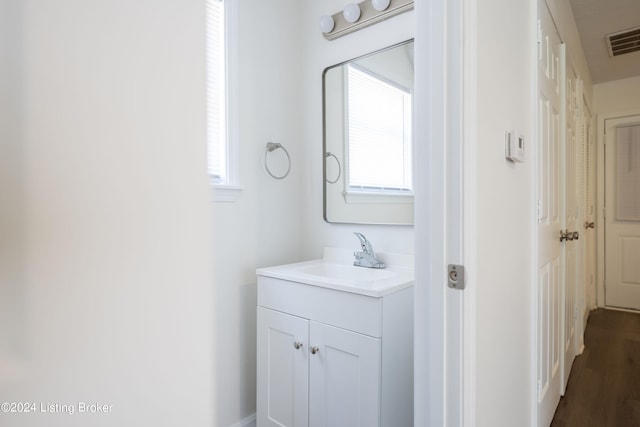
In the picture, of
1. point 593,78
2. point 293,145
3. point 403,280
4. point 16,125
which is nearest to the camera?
point 16,125

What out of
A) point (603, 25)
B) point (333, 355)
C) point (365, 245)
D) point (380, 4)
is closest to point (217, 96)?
point (380, 4)

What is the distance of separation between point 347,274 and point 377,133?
0.78 metres

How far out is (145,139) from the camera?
33 cm

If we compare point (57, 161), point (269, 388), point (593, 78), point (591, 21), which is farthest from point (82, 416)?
point (593, 78)

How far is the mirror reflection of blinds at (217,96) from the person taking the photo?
1879 mm

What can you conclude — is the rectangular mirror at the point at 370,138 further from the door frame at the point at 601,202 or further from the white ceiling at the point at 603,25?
the door frame at the point at 601,202

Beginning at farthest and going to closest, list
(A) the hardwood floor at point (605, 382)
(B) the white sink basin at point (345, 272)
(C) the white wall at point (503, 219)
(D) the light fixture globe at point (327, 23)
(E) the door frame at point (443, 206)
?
(D) the light fixture globe at point (327, 23) → (A) the hardwood floor at point (605, 382) → (B) the white sink basin at point (345, 272) → (C) the white wall at point (503, 219) → (E) the door frame at point (443, 206)

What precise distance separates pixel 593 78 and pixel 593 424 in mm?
3360

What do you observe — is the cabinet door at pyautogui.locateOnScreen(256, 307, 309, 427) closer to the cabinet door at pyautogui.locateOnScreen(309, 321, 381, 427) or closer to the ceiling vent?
the cabinet door at pyautogui.locateOnScreen(309, 321, 381, 427)

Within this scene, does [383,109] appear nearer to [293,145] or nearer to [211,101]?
[293,145]

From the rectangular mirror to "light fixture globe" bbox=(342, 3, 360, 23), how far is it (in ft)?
0.67

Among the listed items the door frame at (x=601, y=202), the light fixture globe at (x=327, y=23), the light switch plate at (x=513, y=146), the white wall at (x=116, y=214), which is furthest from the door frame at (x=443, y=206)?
the door frame at (x=601, y=202)

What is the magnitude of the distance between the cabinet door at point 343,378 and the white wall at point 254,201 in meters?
0.51

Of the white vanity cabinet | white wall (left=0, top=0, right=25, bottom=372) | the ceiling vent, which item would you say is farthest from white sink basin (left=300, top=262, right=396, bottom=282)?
the ceiling vent
